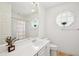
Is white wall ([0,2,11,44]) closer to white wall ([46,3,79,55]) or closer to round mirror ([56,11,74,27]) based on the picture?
white wall ([46,3,79,55])

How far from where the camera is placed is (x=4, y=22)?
3.17ft

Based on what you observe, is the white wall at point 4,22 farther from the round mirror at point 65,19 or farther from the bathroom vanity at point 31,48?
the round mirror at point 65,19

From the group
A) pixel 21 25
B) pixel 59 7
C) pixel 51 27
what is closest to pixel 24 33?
pixel 21 25

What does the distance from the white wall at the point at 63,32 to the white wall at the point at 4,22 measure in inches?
21.3

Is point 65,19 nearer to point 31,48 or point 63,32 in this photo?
point 63,32

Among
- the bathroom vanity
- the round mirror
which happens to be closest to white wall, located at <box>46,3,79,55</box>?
the round mirror

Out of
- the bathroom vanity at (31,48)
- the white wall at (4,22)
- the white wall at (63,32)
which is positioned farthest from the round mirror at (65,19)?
the white wall at (4,22)

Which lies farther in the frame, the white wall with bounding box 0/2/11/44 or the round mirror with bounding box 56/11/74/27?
the round mirror with bounding box 56/11/74/27

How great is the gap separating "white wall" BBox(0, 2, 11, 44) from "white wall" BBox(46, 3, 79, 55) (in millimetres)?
542

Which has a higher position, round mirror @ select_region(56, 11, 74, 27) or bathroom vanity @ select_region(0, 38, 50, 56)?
round mirror @ select_region(56, 11, 74, 27)

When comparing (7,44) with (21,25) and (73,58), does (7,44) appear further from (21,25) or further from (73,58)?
(73,58)

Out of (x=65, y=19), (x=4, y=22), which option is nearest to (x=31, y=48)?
(x=4, y=22)

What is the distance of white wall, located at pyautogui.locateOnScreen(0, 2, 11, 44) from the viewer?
946 millimetres

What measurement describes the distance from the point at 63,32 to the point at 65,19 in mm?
189
